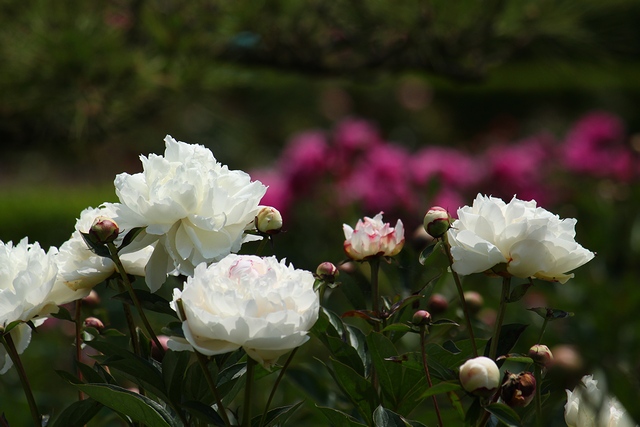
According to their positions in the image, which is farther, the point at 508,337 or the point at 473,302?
the point at 473,302

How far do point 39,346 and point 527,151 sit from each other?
161 centimetres

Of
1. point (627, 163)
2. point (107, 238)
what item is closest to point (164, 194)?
point (107, 238)

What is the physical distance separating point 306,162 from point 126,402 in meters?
1.92

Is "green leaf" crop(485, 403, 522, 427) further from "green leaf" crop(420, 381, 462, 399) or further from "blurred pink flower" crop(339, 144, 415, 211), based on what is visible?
"blurred pink flower" crop(339, 144, 415, 211)

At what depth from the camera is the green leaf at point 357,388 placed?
58 centimetres

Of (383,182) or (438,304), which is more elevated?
(438,304)

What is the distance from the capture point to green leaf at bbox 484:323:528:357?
0.57m

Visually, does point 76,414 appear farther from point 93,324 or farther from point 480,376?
point 480,376

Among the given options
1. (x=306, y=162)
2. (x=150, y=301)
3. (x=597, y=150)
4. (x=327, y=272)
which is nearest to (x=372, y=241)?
(x=327, y=272)

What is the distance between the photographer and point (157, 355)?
0.63 meters

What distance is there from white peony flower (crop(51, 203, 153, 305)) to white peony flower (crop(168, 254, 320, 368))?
10 cm

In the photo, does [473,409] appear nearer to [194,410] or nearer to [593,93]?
[194,410]

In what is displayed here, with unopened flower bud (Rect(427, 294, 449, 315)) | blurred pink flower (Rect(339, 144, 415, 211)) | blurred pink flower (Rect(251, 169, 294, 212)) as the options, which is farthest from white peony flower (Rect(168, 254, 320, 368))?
blurred pink flower (Rect(251, 169, 294, 212))

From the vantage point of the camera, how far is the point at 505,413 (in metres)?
0.49
